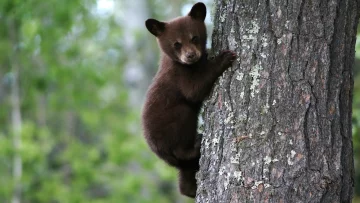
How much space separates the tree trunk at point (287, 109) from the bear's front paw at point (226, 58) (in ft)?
0.17

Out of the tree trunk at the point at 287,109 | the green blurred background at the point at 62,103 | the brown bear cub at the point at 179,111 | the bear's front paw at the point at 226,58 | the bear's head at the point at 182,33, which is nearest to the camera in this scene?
the tree trunk at the point at 287,109

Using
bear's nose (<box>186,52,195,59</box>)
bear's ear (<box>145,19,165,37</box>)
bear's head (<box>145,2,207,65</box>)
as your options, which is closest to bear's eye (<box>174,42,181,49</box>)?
bear's head (<box>145,2,207,65</box>)

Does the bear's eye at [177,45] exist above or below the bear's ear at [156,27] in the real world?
below

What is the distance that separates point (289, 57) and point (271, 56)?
0.36ft

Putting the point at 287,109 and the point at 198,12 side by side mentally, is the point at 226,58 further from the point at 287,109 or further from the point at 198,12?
the point at 198,12

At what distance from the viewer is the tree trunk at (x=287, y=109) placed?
11.7 feet

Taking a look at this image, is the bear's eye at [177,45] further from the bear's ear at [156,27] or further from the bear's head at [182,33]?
the bear's ear at [156,27]

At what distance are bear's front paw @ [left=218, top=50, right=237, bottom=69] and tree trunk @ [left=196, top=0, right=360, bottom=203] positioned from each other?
51mm

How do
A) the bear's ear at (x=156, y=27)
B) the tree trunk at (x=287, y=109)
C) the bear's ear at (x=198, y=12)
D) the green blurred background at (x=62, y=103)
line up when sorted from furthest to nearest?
1. the green blurred background at (x=62, y=103)
2. the bear's ear at (x=156, y=27)
3. the bear's ear at (x=198, y=12)
4. the tree trunk at (x=287, y=109)

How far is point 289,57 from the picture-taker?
364 cm

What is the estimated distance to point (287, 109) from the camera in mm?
3598

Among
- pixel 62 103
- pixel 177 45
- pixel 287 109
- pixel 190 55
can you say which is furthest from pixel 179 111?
pixel 62 103

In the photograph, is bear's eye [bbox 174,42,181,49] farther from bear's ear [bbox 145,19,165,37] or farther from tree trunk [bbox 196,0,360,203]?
tree trunk [bbox 196,0,360,203]

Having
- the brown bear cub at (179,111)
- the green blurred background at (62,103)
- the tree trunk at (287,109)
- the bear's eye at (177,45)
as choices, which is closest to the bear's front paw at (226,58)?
the tree trunk at (287,109)
